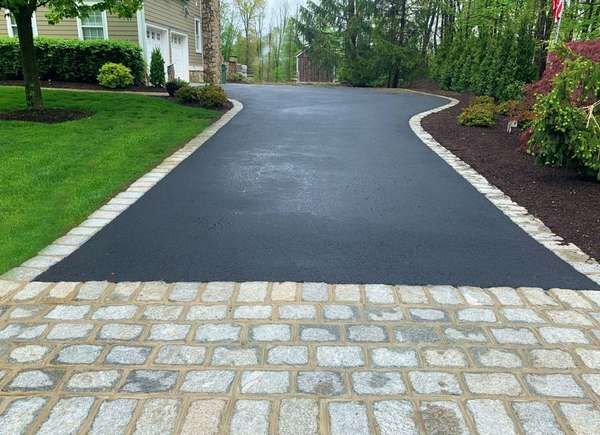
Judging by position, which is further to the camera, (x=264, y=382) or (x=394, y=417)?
(x=264, y=382)

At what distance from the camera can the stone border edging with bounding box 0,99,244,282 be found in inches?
153

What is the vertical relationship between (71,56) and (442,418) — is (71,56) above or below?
above

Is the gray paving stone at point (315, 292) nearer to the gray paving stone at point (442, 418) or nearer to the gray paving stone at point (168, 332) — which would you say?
the gray paving stone at point (168, 332)

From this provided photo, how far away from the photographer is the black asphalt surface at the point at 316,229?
3.90 metres

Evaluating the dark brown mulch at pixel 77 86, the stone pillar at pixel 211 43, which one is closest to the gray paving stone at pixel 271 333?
the stone pillar at pixel 211 43

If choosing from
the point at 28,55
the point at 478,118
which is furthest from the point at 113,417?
the point at 28,55

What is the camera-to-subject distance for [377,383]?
2.57m

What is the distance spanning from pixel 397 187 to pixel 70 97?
10333 mm

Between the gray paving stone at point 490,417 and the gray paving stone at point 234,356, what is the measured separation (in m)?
1.15

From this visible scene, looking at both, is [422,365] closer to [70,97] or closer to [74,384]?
[74,384]

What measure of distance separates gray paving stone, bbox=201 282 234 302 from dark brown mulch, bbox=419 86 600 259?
314 centimetres

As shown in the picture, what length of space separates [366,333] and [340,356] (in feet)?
1.02

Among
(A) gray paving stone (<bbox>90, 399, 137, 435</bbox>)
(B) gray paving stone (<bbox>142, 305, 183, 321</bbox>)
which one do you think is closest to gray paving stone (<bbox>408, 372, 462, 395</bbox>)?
(A) gray paving stone (<bbox>90, 399, 137, 435</bbox>)

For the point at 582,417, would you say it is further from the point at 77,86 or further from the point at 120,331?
the point at 77,86
